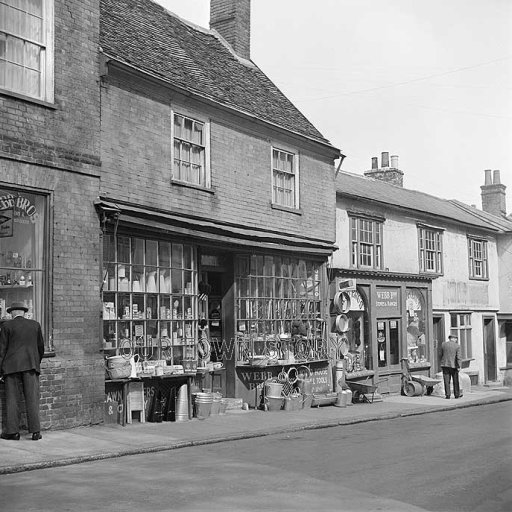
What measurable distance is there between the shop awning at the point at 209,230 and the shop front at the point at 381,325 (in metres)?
1.67

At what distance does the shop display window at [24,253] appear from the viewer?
11.4 meters

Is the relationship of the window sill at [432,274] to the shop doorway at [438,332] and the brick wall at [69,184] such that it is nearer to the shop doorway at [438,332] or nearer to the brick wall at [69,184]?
the shop doorway at [438,332]

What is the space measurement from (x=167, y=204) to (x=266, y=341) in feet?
14.3

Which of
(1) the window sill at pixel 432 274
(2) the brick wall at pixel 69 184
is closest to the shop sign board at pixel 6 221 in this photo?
(2) the brick wall at pixel 69 184

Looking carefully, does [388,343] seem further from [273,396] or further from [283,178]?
[273,396]

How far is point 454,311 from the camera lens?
27.1m

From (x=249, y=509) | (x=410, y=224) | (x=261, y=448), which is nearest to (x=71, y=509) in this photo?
(x=249, y=509)

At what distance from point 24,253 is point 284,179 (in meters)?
8.07

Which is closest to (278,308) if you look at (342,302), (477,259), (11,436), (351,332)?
(342,302)

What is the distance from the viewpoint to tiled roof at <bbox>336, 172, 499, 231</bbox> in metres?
23.0

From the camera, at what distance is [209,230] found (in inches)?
600

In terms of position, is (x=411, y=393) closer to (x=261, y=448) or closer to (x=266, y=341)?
(x=266, y=341)

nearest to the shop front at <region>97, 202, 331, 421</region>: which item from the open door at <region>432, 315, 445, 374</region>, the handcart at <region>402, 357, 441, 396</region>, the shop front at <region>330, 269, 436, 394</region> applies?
the shop front at <region>330, 269, 436, 394</region>

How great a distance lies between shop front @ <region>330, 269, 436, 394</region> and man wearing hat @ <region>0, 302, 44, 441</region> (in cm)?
1000
